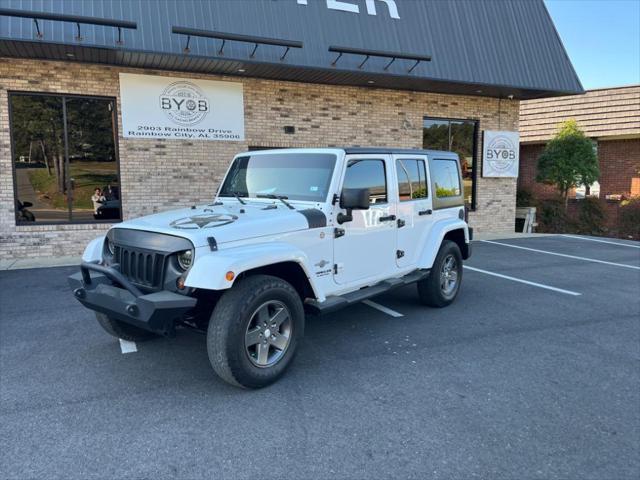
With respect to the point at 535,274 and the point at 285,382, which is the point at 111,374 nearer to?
the point at 285,382

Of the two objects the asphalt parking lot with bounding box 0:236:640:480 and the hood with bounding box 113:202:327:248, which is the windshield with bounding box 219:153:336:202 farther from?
the asphalt parking lot with bounding box 0:236:640:480

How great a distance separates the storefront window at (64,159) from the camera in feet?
30.7

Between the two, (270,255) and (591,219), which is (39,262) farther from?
(591,219)

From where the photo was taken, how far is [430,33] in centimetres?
1156

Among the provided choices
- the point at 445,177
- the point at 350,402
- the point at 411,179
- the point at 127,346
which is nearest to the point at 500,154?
the point at 445,177

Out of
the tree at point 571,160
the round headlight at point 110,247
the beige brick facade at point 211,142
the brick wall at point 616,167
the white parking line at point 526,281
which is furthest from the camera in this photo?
the brick wall at point 616,167

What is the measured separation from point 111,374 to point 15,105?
7.37 meters

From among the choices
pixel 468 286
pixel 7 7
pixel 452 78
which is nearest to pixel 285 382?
→ pixel 468 286

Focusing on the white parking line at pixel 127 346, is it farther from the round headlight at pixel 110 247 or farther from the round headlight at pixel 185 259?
the round headlight at pixel 185 259

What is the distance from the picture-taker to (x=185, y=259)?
3.71 meters

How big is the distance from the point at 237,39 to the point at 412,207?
5.20 meters

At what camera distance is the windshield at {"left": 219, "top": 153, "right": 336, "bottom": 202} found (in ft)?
15.5

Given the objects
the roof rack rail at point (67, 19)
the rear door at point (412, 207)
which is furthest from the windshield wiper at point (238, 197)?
the roof rack rail at point (67, 19)

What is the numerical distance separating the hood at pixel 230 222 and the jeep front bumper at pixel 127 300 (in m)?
0.43
